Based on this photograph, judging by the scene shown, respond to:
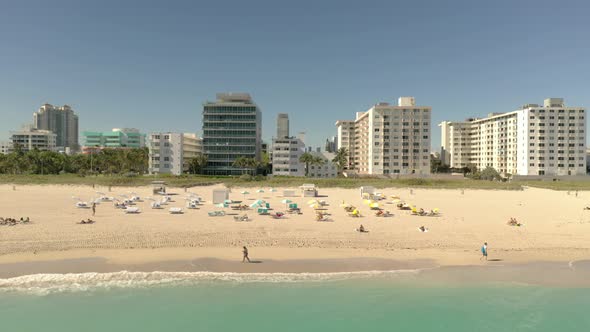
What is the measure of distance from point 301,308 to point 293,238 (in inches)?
401

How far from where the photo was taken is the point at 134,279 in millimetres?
21328

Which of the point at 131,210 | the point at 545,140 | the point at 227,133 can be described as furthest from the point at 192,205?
the point at 545,140

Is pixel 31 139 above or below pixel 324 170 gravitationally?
above

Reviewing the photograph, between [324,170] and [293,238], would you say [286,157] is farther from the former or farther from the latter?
[293,238]

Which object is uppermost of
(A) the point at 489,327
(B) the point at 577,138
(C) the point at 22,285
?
(B) the point at 577,138

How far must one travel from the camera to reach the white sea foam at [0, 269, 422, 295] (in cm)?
2039

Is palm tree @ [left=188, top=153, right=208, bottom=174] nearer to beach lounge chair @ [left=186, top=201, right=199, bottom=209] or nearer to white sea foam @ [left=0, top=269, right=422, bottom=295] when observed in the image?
beach lounge chair @ [left=186, top=201, right=199, bottom=209]

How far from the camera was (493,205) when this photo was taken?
5047 cm

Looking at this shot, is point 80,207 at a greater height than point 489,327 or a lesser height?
greater

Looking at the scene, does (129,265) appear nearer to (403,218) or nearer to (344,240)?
(344,240)

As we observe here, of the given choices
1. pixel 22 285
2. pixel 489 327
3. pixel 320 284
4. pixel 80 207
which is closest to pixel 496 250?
pixel 489 327

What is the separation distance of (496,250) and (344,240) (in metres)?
11.8

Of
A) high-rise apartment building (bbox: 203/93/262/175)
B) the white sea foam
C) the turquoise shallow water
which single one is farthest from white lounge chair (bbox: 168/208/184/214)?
high-rise apartment building (bbox: 203/93/262/175)

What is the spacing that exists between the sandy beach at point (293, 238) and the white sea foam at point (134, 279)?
105 cm
